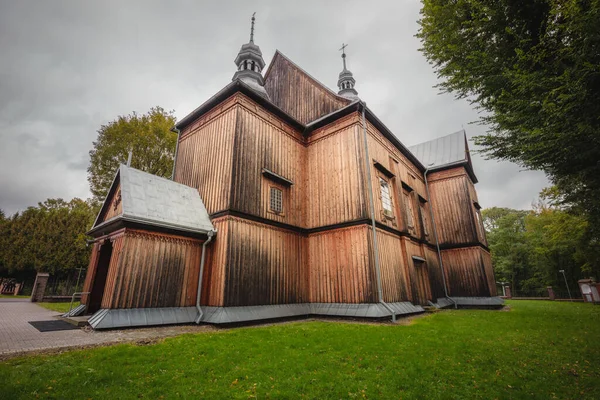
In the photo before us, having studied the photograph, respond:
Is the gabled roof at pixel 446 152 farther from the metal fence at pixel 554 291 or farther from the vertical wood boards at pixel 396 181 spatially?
the metal fence at pixel 554 291

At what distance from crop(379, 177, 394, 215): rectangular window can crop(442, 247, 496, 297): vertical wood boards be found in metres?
7.89

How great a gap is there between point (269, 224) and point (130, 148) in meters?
15.1

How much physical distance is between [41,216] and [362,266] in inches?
1461

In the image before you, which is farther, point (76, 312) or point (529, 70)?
point (76, 312)

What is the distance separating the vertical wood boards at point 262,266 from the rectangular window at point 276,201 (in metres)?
0.98

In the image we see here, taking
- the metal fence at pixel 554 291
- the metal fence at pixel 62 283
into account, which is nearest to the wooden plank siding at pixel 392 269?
the metal fence at pixel 554 291

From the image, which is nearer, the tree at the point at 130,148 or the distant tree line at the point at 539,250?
the tree at the point at 130,148

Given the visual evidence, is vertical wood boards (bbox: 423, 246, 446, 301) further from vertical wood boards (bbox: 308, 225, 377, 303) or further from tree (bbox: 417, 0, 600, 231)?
tree (bbox: 417, 0, 600, 231)

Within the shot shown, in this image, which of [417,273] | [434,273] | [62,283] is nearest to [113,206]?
[417,273]

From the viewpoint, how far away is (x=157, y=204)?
1029cm

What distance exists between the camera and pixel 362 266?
37.4 ft

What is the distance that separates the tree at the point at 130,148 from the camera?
20.7 meters

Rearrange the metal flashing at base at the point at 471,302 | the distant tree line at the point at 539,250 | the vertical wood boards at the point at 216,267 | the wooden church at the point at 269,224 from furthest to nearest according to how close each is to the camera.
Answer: the distant tree line at the point at 539,250 < the metal flashing at base at the point at 471,302 < the vertical wood boards at the point at 216,267 < the wooden church at the point at 269,224

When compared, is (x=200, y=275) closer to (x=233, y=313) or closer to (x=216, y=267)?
(x=216, y=267)
